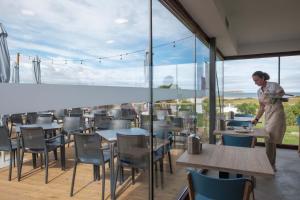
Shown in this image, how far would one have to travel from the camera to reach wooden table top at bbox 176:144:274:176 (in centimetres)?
137

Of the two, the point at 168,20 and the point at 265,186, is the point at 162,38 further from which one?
the point at 265,186

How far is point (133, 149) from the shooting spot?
7.22 ft

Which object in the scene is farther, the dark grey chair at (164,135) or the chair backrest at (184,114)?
the chair backrest at (184,114)

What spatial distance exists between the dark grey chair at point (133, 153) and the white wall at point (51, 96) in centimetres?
70

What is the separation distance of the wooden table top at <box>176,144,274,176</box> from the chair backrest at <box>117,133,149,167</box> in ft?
1.69

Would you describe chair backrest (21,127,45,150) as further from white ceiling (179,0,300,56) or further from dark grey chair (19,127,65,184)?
white ceiling (179,0,300,56)

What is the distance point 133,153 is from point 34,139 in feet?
4.28

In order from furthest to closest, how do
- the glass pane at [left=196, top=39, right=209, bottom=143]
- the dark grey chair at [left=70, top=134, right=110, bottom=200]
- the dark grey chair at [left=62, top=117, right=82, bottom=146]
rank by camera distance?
the dark grey chair at [left=62, top=117, right=82, bottom=146]
the glass pane at [left=196, top=39, right=209, bottom=143]
the dark grey chair at [left=70, top=134, right=110, bottom=200]

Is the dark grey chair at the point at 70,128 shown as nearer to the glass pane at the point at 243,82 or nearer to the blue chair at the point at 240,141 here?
the blue chair at the point at 240,141

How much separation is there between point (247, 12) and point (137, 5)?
189 cm

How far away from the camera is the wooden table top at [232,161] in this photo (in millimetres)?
1373

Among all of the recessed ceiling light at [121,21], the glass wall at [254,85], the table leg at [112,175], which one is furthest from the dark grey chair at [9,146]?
the glass wall at [254,85]

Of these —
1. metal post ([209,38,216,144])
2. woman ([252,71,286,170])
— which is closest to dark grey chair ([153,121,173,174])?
woman ([252,71,286,170])

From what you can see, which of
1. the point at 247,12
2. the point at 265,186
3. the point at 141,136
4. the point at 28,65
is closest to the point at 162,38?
the point at 141,136
